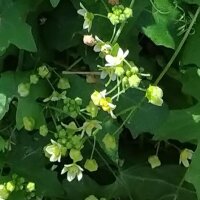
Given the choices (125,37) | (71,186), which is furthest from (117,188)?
(125,37)

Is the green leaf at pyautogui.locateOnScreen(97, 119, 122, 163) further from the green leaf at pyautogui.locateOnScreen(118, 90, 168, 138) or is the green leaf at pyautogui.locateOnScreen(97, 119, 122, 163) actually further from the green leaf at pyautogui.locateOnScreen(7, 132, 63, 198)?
the green leaf at pyautogui.locateOnScreen(7, 132, 63, 198)

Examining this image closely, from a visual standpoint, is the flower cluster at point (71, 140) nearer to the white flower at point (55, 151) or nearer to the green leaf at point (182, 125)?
the white flower at point (55, 151)

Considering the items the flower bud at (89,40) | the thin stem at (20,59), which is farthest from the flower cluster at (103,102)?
the thin stem at (20,59)

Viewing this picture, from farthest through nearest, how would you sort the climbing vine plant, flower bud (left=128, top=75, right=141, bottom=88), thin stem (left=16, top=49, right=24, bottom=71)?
thin stem (left=16, top=49, right=24, bottom=71), the climbing vine plant, flower bud (left=128, top=75, right=141, bottom=88)

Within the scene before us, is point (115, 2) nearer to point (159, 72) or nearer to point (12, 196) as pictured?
point (159, 72)

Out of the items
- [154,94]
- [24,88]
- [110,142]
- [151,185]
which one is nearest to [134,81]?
[154,94]

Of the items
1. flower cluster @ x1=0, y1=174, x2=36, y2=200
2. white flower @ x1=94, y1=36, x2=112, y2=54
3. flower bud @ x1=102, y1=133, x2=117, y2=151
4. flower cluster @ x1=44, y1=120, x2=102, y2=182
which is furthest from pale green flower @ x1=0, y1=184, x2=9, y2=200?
white flower @ x1=94, y1=36, x2=112, y2=54

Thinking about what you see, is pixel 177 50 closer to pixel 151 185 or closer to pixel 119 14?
pixel 119 14
